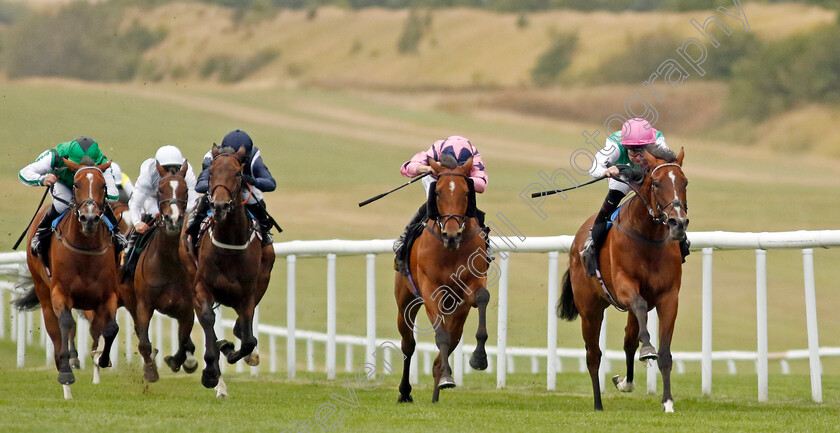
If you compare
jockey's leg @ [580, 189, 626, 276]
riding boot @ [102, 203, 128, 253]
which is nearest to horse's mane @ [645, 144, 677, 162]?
jockey's leg @ [580, 189, 626, 276]

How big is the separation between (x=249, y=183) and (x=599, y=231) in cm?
256

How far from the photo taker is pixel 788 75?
43.9 metres

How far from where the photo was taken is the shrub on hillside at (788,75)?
4178 centimetres

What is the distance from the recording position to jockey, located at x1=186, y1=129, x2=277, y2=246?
9.31 metres

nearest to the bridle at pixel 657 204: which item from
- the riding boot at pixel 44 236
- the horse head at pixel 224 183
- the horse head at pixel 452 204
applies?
the horse head at pixel 452 204

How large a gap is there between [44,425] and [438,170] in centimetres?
323

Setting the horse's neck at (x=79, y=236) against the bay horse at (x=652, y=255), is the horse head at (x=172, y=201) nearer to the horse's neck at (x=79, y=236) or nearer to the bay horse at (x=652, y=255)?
the horse's neck at (x=79, y=236)

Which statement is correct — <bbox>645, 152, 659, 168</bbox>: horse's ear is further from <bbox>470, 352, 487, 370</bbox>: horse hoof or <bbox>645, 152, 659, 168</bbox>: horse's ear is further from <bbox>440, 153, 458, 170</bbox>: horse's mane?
<bbox>470, 352, 487, 370</bbox>: horse hoof

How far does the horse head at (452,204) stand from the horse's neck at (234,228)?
1.45 metres

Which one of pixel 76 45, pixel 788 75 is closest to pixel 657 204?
pixel 76 45

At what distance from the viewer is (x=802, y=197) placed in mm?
40438

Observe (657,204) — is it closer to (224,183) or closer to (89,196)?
(224,183)

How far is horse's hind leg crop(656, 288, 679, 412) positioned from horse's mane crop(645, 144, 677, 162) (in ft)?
2.79

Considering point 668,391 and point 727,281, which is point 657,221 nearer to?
point 668,391
